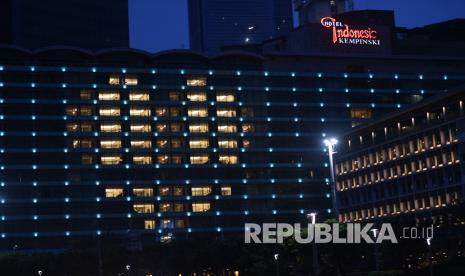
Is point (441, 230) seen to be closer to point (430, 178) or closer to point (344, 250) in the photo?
point (430, 178)

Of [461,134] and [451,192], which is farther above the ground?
[461,134]

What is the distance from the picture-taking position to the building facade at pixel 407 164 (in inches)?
5645

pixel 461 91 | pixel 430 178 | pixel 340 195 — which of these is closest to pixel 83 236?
pixel 340 195

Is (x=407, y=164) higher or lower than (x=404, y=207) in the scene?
higher

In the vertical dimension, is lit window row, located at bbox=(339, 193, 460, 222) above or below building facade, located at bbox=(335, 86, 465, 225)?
below

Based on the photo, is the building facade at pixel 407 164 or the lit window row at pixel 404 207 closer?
the building facade at pixel 407 164

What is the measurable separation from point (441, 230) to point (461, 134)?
799 inches

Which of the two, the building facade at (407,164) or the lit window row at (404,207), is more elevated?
the building facade at (407,164)

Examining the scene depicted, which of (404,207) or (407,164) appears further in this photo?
(404,207)

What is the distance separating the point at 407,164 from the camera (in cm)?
15738

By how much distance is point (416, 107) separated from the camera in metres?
153

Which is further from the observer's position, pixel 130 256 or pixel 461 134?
pixel 130 256

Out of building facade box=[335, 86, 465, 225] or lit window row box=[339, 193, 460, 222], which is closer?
building facade box=[335, 86, 465, 225]

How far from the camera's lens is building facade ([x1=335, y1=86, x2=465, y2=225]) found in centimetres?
14338
